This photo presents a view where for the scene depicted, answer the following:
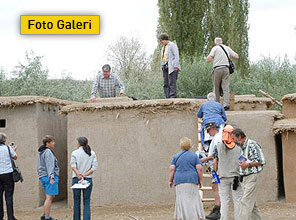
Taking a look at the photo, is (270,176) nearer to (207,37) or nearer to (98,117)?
(98,117)

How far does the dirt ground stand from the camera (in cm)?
999

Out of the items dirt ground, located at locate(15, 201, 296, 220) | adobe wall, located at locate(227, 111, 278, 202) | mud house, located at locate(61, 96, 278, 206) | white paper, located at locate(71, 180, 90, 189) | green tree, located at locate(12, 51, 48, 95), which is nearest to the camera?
white paper, located at locate(71, 180, 90, 189)

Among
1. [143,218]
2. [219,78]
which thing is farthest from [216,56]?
[143,218]

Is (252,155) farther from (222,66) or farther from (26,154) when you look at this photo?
(26,154)

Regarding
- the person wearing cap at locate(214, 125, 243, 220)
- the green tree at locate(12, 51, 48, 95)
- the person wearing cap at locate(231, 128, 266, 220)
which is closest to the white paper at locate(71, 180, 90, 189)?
the person wearing cap at locate(214, 125, 243, 220)

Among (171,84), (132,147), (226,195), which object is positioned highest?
(171,84)

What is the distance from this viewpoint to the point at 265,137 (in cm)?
1094

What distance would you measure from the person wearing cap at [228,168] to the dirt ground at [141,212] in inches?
64.5

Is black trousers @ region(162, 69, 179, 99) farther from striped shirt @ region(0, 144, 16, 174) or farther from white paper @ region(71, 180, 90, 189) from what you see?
striped shirt @ region(0, 144, 16, 174)

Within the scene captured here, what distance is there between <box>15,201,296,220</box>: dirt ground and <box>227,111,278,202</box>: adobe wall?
0.28 metres

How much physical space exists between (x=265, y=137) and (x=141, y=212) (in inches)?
124

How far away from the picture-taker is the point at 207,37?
86.1 feet

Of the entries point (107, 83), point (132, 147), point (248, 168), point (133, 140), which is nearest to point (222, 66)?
point (133, 140)

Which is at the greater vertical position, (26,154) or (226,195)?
(26,154)
